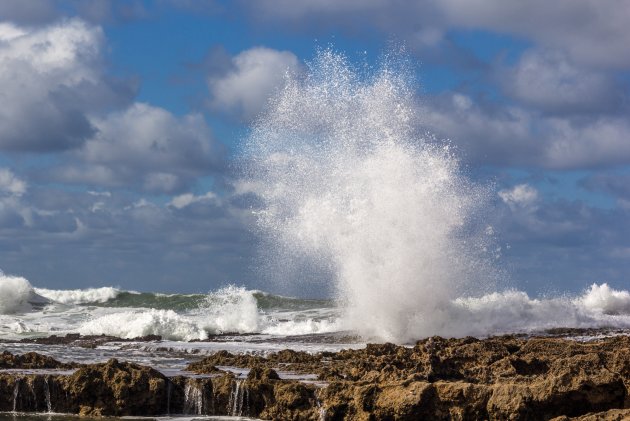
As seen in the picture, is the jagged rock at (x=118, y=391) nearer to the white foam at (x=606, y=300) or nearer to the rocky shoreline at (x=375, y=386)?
the rocky shoreline at (x=375, y=386)

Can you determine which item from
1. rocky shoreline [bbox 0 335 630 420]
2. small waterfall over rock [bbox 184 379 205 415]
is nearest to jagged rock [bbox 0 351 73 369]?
rocky shoreline [bbox 0 335 630 420]

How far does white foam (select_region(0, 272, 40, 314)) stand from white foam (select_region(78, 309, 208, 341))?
1088 cm

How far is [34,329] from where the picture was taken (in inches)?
1566

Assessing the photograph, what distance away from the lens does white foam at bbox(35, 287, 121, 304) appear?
188 ft

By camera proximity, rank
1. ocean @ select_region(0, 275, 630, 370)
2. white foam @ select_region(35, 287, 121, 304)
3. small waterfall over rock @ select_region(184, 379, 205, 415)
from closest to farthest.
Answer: small waterfall over rock @ select_region(184, 379, 205, 415)
ocean @ select_region(0, 275, 630, 370)
white foam @ select_region(35, 287, 121, 304)

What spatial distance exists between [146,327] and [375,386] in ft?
76.6

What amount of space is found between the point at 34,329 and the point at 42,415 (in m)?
24.1

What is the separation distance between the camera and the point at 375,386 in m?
15.0

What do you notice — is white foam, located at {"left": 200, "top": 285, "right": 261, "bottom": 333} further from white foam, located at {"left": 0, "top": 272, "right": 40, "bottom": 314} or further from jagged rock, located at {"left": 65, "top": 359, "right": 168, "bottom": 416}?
jagged rock, located at {"left": 65, "top": 359, "right": 168, "bottom": 416}

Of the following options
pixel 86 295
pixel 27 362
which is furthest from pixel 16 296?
pixel 27 362

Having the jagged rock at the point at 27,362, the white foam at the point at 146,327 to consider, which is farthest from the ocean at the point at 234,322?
the jagged rock at the point at 27,362

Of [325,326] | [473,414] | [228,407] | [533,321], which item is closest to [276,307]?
[325,326]

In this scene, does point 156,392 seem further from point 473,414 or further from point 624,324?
point 624,324

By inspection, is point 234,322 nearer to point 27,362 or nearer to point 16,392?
point 27,362
